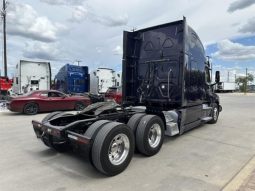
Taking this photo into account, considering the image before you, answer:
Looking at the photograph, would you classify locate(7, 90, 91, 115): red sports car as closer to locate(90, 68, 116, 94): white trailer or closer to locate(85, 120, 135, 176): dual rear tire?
locate(90, 68, 116, 94): white trailer

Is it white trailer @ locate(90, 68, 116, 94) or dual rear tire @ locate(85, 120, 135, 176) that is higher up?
white trailer @ locate(90, 68, 116, 94)

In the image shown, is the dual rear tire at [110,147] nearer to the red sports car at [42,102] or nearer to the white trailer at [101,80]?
the red sports car at [42,102]

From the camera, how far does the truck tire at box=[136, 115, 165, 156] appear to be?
209 inches

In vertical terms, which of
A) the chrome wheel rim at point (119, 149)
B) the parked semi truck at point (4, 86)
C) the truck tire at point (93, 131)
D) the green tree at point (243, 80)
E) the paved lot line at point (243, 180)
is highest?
the green tree at point (243, 80)

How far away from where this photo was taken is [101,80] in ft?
70.8

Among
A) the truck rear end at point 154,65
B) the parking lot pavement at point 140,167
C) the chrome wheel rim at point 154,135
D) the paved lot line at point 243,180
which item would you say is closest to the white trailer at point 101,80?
the truck rear end at point 154,65

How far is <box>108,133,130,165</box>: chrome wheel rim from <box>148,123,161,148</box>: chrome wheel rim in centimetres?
100

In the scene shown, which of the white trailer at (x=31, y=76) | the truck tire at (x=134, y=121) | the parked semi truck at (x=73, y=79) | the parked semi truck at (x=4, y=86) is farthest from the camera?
the parked semi truck at (x=4, y=86)

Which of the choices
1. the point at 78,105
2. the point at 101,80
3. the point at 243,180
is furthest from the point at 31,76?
the point at 243,180

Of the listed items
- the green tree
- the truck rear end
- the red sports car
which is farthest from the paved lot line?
the green tree

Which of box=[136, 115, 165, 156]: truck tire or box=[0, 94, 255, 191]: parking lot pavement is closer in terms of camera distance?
box=[0, 94, 255, 191]: parking lot pavement

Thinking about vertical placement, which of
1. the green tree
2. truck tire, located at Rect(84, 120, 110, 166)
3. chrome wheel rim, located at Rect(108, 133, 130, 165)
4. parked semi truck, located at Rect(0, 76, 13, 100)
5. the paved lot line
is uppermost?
the green tree

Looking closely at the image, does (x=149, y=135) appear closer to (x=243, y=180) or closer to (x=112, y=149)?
(x=112, y=149)

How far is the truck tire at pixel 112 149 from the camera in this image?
422 cm
